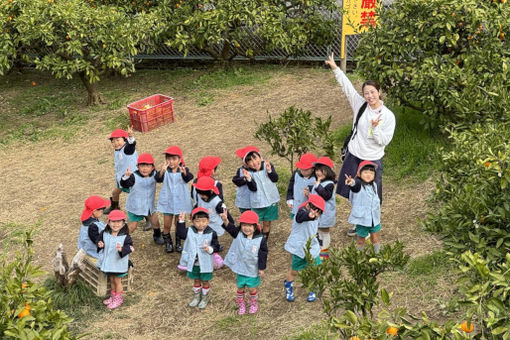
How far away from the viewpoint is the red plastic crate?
475 inches

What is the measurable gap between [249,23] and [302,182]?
5962 millimetres

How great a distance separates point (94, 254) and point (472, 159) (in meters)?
4.38

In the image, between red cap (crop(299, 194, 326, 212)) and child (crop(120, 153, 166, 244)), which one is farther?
child (crop(120, 153, 166, 244))

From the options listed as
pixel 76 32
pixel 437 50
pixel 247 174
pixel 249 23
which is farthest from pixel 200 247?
pixel 249 23

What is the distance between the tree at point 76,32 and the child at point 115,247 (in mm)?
5157

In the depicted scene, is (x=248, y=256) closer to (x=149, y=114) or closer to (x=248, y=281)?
(x=248, y=281)

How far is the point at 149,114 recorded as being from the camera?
12094 millimetres

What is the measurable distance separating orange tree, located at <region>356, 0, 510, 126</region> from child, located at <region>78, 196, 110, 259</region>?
4.45m

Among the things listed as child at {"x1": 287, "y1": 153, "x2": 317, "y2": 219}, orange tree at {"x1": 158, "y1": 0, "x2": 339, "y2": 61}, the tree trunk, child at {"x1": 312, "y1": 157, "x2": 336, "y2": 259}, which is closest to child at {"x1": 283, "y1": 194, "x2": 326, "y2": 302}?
child at {"x1": 312, "y1": 157, "x2": 336, "y2": 259}

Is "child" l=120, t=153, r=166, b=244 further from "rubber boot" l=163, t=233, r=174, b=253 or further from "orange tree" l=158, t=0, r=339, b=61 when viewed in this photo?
"orange tree" l=158, t=0, r=339, b=61

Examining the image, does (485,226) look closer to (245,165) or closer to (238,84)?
(245,165)

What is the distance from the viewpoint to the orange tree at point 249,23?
42.8 feet

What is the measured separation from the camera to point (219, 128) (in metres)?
12.0

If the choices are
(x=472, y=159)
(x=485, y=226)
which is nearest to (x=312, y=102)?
(x=472, y=159)
